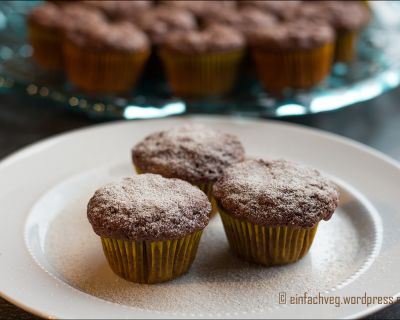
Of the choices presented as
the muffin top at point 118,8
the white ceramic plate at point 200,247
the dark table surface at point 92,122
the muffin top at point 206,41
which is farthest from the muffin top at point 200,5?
the white ceramic plate at point 200,247

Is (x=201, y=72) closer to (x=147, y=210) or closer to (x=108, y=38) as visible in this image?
(x=108, y=38)

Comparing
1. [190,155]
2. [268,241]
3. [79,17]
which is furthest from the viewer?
[79,17]

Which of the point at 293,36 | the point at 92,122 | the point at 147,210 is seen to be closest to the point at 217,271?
the point at 147,210

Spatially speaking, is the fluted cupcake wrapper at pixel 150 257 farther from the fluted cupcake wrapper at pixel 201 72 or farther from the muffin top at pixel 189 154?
the fluted cupcake wrapper at pixel 201 72

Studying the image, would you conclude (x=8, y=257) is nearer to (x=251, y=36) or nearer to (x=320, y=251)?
(x=320, y=251)

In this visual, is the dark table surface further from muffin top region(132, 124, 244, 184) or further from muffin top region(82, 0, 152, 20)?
muffin top region(132, 124, 244, 184)

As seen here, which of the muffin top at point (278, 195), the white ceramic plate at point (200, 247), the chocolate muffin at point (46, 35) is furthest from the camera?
the chocolate muffin at point (46, 35)
